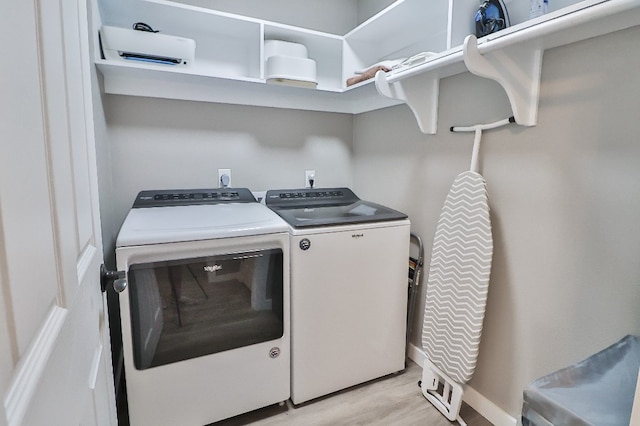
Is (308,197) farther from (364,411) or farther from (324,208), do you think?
(364,411)

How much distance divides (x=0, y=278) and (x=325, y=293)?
143 centimetres

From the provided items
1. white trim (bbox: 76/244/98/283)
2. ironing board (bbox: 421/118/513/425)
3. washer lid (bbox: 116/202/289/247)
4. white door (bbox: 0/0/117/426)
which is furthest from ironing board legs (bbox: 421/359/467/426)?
white trim (bbox: 76/244/98/283)

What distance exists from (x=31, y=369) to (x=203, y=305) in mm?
1133

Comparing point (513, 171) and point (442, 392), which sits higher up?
point (513, 171)

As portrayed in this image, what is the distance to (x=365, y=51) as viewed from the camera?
7.20ft

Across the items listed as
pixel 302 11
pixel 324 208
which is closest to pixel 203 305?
pixel 324 208

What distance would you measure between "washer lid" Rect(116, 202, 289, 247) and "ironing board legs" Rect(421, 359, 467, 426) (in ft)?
3.49

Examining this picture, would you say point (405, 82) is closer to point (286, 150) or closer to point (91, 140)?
point (286, 150)

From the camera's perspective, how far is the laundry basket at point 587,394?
28.6 inches

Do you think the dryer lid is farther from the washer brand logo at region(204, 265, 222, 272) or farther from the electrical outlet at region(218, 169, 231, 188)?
the electrical outlet at region(218, 169, 231, 188)

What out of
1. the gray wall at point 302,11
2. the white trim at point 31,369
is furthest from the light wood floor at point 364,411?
the gray wall at point 302,11

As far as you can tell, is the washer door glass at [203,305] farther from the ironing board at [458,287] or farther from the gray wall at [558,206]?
the gray wall at [558,206]

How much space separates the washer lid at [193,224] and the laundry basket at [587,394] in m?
1.10

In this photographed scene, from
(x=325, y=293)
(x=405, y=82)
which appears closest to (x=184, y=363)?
(x=325, y=293)
